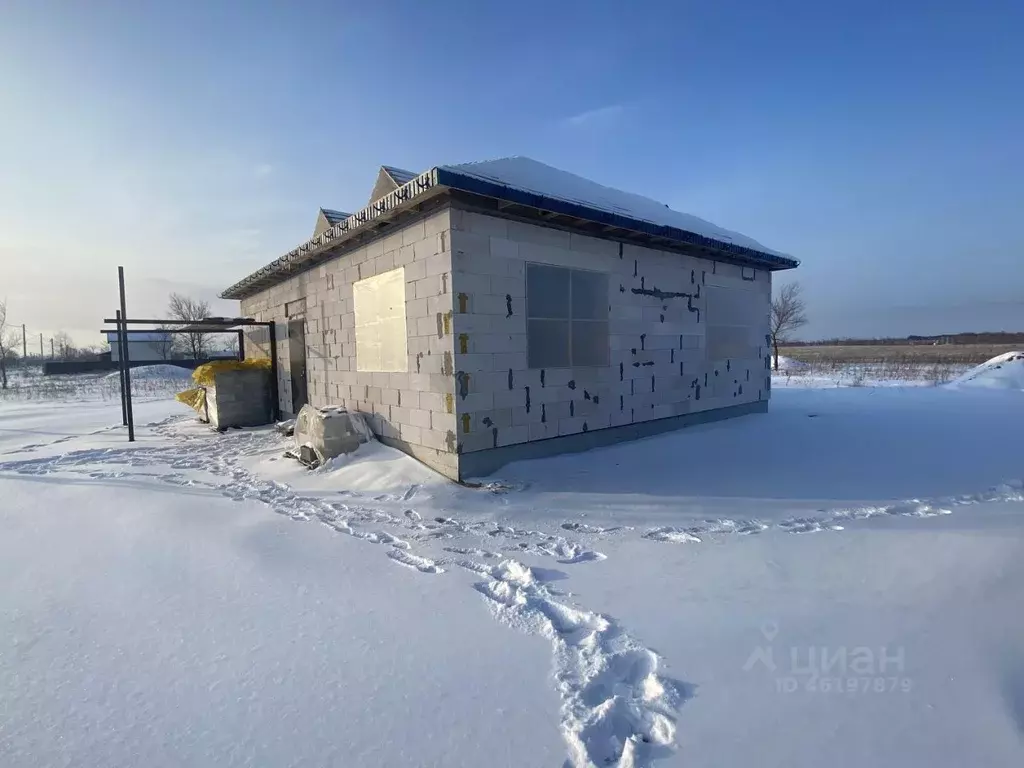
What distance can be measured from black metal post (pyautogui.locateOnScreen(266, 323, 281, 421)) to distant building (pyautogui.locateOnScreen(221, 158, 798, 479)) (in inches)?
91.3

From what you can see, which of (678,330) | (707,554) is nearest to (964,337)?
(678,330)

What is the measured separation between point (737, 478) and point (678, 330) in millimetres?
3782

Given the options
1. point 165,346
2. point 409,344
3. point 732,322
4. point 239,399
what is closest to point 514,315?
point 409,344

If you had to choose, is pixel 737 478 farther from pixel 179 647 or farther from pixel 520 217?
pixel 179 647

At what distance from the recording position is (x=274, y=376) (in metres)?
12.8

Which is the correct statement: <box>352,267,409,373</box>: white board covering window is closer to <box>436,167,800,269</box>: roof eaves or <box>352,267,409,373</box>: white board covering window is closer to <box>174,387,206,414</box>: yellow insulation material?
<box>436,167,800,269</box>: roof eaves

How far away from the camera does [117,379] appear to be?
29.7 metres

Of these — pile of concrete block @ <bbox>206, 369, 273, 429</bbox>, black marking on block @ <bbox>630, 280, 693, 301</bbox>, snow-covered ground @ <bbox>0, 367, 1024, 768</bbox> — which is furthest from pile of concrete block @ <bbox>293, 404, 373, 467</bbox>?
black marking on block @ <bbox>630, 280, 693, 301</bbox>

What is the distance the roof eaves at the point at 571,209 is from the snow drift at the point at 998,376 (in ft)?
44.4

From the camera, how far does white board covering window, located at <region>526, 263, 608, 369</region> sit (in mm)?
7234

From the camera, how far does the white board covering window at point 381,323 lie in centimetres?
749

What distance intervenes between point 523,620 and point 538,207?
518 cm

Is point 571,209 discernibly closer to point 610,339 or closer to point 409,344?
point 610,339

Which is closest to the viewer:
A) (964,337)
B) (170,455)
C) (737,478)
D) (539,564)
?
(539,564)
